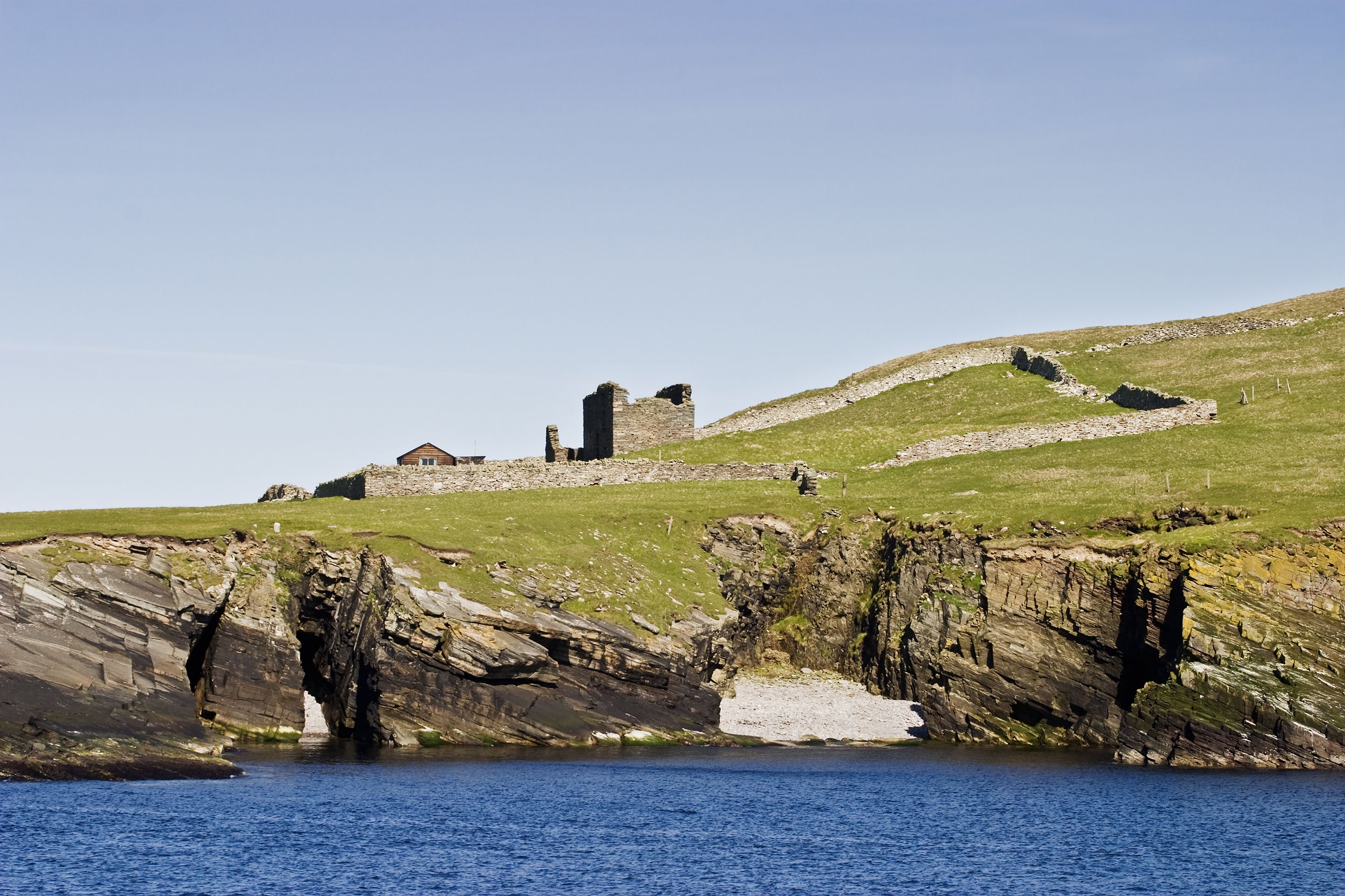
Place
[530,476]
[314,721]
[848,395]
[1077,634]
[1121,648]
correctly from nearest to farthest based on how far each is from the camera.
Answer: [1121,648] < [1077,634] < [314,721] < [530,476] < [848,395]

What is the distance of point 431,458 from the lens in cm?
11275

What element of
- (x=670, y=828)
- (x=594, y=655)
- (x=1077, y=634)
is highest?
(x=1077, y=634)

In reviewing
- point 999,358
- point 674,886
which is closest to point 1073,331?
point 999,358

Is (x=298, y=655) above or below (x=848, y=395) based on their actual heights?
below

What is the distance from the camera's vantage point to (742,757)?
67.2 m

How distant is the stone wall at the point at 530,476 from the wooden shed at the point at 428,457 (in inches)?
473

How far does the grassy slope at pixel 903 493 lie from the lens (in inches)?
2899

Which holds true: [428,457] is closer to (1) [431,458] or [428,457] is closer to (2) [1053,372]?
(1) [431,458]

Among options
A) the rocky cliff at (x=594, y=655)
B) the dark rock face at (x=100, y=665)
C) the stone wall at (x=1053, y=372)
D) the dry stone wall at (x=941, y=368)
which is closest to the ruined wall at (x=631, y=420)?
the dry stone wall at (x=941, y=368)

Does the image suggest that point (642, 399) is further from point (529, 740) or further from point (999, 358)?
point (529, 740)

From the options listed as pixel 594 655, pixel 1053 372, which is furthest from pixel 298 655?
pixel 1053 372

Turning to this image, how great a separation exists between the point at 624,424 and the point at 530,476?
12118 millimetres

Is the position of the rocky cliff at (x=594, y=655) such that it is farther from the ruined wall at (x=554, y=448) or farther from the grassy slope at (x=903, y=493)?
the ruined wall at (x=554, y=448)

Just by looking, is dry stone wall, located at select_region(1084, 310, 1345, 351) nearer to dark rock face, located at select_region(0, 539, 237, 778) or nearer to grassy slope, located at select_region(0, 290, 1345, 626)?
grassy slope, located at select_region(0, 290, 1345, 626)
